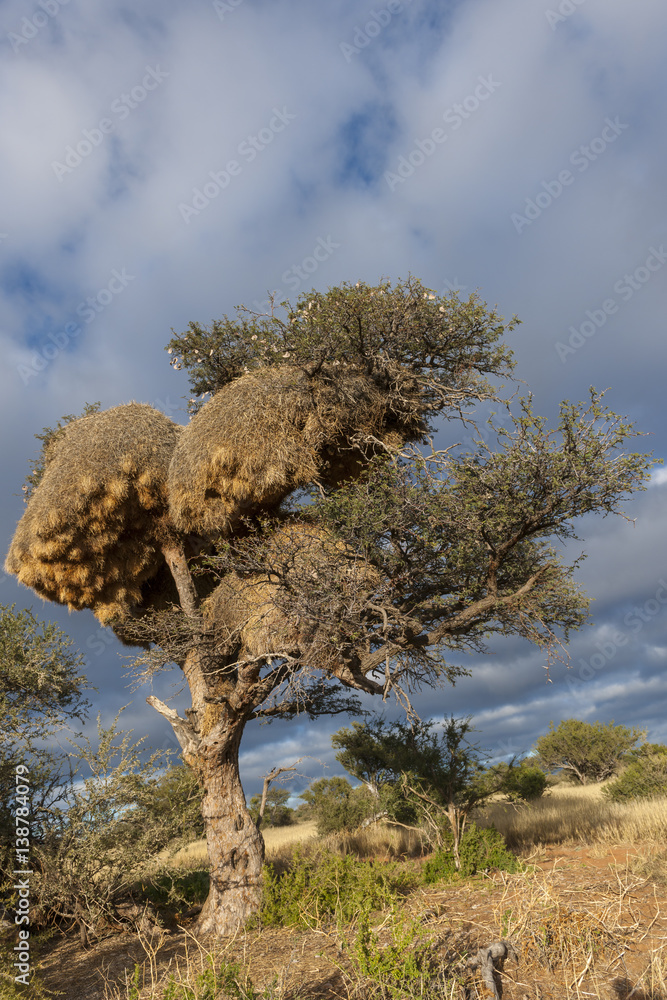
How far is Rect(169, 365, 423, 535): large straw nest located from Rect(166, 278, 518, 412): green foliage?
464mm

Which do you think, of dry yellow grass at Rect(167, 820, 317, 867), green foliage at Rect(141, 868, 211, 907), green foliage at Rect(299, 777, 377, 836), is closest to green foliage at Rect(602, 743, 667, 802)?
green foliage at Rect(299, 777, 377, 836)

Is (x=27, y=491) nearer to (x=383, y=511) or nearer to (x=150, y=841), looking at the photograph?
(x=150, y=841)

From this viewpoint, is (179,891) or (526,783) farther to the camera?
(526,783)

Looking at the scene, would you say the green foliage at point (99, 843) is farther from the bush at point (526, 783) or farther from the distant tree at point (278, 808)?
the distant tree at point (278, 808)

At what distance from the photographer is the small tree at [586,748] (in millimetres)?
29938

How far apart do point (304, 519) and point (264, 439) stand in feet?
6.26

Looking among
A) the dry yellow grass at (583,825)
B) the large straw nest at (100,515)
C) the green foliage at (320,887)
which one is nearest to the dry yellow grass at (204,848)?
the green foliage at (320,887)

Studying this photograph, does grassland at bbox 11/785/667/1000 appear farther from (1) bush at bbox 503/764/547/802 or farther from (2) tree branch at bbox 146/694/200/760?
(1) bush at bbox 503/764/547/802

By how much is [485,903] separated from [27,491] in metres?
12.2

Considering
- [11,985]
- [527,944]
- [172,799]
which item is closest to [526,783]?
[172,799]

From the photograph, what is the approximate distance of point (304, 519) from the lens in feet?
38.3

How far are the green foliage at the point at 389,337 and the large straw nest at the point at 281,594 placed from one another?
3.37m

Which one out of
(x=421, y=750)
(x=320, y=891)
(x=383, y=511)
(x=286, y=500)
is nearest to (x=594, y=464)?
(x=383, y=511)

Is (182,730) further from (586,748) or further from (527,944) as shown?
(586,748)
